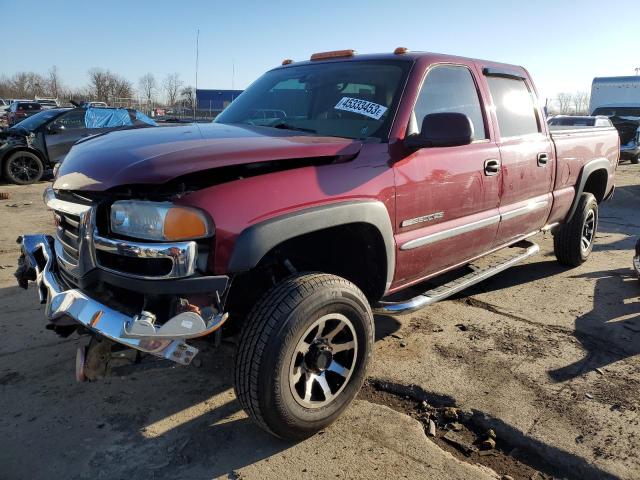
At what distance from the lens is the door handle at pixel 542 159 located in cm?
423

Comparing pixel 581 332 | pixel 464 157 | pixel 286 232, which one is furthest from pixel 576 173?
pixel 286 232

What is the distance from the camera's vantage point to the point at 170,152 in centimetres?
228

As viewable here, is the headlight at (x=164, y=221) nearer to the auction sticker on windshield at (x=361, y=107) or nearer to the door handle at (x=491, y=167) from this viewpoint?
the auction sticker on windshield at (x=361, y=107)

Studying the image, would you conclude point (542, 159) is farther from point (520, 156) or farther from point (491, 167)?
point (491, 167)

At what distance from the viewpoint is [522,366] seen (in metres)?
3.39

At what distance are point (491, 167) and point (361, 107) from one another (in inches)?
44.0

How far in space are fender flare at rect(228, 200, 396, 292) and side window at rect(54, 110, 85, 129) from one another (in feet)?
35.5

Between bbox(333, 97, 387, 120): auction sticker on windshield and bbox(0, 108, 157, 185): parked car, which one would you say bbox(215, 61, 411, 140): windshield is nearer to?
bbox(333, 97, 387, 120): auction sticker on windshield

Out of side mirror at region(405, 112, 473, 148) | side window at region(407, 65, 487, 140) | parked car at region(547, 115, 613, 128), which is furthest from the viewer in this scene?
parked car at region(547, 115, 613, 128)

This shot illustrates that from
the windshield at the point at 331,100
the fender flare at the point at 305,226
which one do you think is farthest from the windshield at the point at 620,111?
the fender flare at the point at 305,226

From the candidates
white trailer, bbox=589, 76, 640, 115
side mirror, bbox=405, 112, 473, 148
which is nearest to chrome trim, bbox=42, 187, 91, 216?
side mirror, bbox=405, 112, 473, 148

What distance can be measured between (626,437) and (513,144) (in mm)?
2197

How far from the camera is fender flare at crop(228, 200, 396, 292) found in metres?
2.21

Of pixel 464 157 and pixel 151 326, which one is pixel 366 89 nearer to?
pixel 464 157
